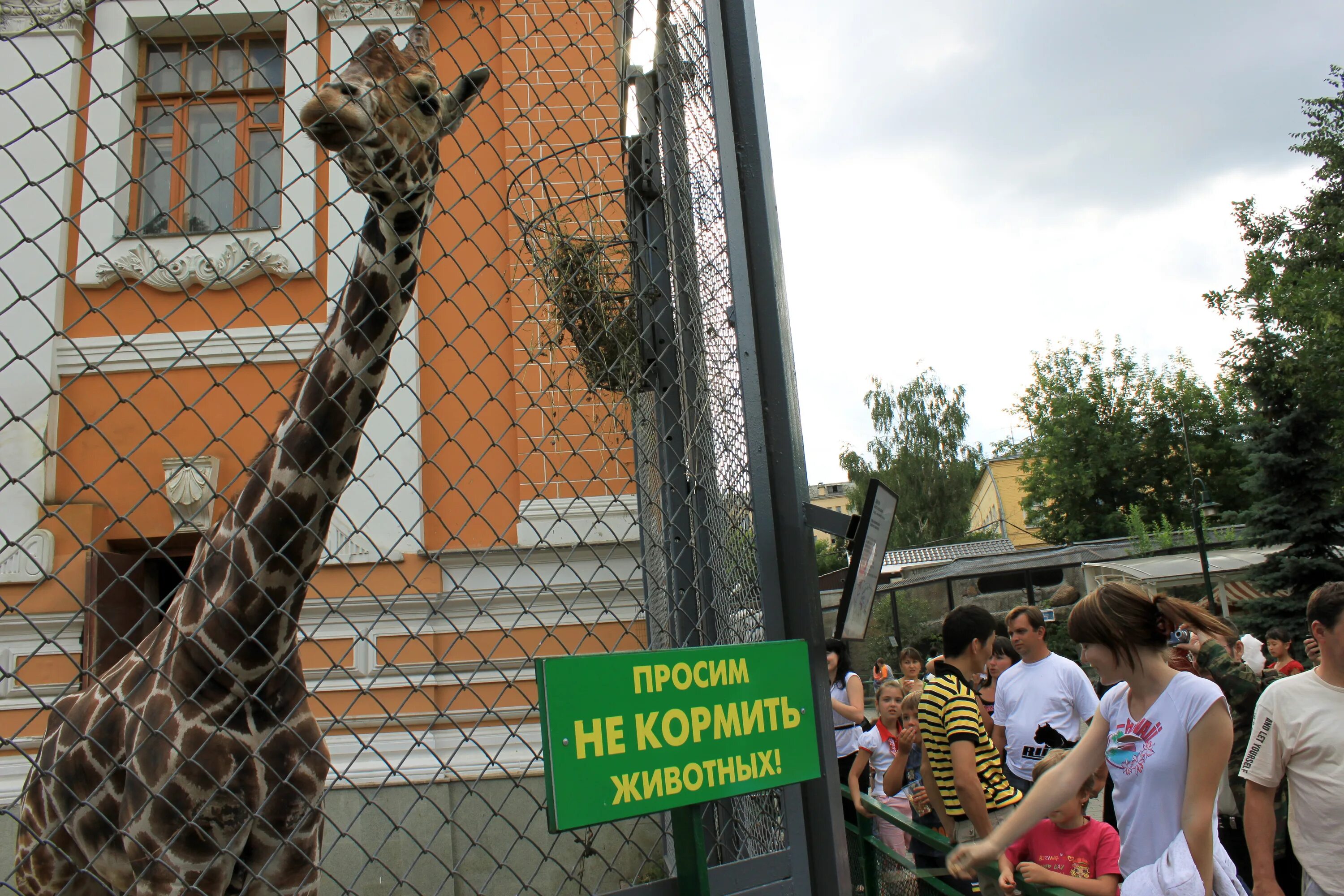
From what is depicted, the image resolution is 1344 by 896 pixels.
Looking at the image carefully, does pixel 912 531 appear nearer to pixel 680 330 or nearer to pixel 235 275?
pixel 235 275

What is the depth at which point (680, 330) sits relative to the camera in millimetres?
2691

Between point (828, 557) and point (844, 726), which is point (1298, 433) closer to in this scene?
point (844, 726)

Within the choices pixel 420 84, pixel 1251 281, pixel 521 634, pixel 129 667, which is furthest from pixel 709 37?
pixel 1251 281

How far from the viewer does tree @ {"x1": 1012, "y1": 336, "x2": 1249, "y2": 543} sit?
36375 millimetres

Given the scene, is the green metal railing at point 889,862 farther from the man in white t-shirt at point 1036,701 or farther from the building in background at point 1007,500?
the building in background at point 1007,500

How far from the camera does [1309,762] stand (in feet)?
9.93

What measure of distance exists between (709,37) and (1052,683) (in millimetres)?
3438

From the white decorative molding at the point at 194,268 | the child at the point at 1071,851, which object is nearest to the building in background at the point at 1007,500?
the white decorative molding at the point at 194,268

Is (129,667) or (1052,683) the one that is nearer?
(129,667)

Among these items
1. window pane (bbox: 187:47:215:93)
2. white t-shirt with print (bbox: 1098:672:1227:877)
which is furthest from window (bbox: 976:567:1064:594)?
white t-shirt with print (bbox: 1098:672:1227:877)

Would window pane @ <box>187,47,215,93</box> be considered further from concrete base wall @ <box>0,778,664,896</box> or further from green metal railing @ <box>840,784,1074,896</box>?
green metal railing @ <box>840,784,1074,896</box>

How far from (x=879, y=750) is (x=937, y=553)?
2602 centimetres

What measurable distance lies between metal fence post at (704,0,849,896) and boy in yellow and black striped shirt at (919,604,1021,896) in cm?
167

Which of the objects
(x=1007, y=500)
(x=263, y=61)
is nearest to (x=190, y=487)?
(x=263, y=61)
